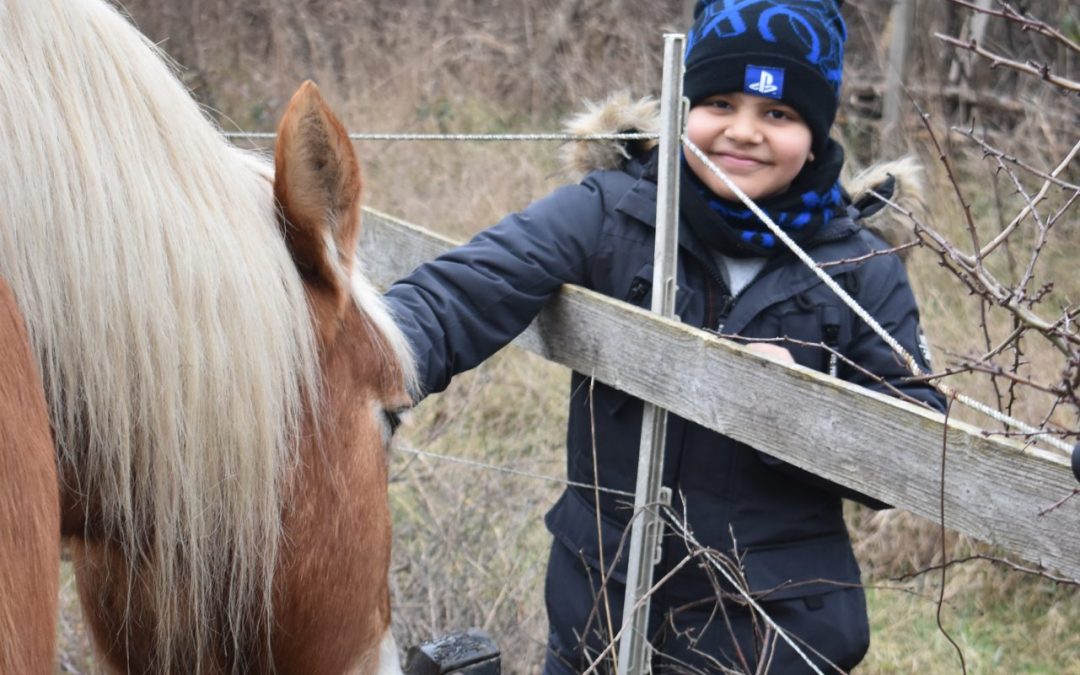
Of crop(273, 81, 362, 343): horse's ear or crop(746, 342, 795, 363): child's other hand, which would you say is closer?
crop(273, 81, 362, 343): horse's ear

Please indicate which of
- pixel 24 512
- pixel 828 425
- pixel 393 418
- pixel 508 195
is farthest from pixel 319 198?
pixel 508 195

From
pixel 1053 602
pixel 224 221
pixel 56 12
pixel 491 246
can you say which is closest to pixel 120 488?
pixel 224 221

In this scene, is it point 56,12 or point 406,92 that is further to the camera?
point 406,92

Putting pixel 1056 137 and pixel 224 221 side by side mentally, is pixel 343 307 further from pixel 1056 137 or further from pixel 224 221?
pixel 1056 137

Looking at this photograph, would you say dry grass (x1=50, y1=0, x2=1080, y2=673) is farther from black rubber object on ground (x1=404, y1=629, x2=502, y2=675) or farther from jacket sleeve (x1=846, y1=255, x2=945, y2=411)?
black rubber object on ground (x1=404, y1=629, x2=502, y2=675)

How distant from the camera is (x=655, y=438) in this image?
2324mm

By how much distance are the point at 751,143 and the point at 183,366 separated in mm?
1382

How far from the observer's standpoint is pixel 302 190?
165cm

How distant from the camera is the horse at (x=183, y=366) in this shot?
1.40m

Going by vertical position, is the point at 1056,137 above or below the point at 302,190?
below

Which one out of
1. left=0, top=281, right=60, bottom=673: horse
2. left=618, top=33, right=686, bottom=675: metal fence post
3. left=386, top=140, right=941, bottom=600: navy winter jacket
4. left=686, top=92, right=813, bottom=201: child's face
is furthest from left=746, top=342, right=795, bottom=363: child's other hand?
left=0, top=281, right=60, bottom=673: horse

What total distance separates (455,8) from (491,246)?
7.27m

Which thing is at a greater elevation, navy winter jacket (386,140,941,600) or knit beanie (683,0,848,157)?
knit beanie (683,0,848,157)

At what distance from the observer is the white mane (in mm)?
1407
